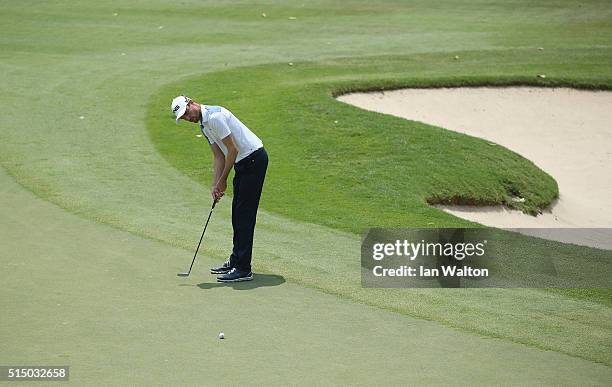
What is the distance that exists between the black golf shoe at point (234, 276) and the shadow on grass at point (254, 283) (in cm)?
5

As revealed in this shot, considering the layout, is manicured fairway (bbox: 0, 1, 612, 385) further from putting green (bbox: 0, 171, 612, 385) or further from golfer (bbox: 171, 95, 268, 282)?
golfer (bbox: 171, 95, 268, 282)

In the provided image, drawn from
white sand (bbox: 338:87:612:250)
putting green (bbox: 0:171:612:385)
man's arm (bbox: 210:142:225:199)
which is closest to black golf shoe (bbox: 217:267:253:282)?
putting green (bbox: 0:171:612:385)

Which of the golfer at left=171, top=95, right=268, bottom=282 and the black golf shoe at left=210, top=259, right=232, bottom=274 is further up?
the golfer at left=171, top=95, right=268, bottom=282

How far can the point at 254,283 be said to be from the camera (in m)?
11.1

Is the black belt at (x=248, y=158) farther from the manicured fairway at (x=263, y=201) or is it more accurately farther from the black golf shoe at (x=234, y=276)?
the manicured fairway at (x=263, y=201)

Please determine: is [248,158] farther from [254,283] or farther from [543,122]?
[543,122]

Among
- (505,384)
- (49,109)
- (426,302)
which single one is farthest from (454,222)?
(49,109)

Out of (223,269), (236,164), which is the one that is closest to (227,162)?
(236,164)

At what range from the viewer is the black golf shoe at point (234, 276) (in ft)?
36.2

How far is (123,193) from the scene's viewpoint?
589 inches

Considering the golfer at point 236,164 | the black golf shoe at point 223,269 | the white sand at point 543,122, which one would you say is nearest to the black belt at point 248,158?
the golfer at point 236,164

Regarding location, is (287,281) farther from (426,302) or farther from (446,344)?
(446,344)

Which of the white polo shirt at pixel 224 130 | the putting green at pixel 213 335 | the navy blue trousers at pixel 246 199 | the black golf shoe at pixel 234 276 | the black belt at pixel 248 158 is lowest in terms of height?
the putting green at pixel 213 335

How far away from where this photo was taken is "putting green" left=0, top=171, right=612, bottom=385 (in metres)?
8.51
